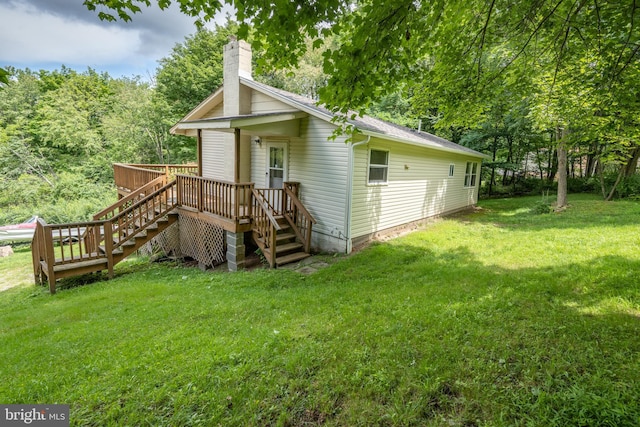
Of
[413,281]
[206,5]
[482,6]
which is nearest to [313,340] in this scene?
[413,281]

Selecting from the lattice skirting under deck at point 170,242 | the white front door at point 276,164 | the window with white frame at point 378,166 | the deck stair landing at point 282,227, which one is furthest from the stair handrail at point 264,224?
the lattice skirting under deck at point 170,242

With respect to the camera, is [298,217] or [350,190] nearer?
[350,190]

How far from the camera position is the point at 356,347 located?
10.4 ft

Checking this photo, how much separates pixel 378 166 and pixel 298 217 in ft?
8.47

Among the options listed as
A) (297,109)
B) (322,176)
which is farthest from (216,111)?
(322,176)

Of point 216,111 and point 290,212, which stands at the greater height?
point 216,111

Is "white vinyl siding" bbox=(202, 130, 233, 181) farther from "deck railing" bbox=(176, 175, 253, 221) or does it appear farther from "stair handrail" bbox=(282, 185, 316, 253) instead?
"stair handrail" bbox=(282, 185, 316, 253)

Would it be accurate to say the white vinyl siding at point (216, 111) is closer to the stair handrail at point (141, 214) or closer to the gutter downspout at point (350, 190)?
the stair handrail at point (141, 214)

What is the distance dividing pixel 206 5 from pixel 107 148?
27.4 meters

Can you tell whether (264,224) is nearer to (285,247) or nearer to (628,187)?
(285,247)

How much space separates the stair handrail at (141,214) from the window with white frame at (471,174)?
1230cm

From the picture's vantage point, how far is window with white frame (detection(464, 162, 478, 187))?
14.1m

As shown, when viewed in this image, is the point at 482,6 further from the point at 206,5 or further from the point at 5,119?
the point at 5,119

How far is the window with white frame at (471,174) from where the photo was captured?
554 inches
